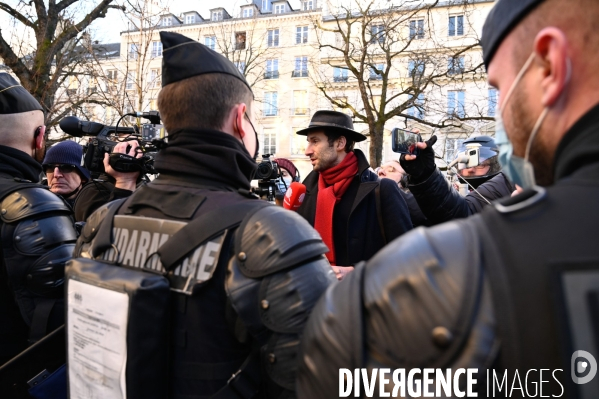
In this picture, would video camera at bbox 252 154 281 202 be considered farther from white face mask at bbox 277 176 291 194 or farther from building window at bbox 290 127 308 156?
building window at bbox 290 127 308 156

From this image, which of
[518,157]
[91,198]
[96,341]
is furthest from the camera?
[91,198]

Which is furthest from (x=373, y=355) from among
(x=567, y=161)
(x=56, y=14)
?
(x=56, y=14)

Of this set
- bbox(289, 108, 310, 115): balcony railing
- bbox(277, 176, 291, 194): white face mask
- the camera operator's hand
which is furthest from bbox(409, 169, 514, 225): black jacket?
bbox(289, 108, 310, 115): balcony railing

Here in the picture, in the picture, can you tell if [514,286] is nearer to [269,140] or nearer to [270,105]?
[269,140]

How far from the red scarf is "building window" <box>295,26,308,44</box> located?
120 feet

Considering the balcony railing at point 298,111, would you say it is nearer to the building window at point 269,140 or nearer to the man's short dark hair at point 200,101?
the building window at point 269,140

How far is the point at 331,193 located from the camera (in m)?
4.09

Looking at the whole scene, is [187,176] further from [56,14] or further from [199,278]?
[56,14]

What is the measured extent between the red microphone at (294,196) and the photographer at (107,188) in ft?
4.54

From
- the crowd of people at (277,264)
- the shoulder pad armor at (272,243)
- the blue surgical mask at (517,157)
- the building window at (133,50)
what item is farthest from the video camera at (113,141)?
the building window at (133,50)

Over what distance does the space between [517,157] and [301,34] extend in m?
39.9

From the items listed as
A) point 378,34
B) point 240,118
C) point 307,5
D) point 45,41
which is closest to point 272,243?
point 240,118

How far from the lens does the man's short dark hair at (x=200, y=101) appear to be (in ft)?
5.76

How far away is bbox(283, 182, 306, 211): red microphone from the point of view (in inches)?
169
